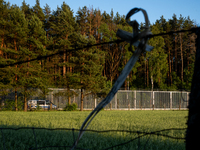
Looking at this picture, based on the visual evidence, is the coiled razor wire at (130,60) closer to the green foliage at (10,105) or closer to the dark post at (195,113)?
the dark post at (195,113)

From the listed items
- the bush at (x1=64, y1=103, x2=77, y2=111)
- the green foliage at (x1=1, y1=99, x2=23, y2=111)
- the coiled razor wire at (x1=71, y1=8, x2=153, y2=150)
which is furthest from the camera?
the bush at (x1=64, y1=103, x2=77, y2=111)

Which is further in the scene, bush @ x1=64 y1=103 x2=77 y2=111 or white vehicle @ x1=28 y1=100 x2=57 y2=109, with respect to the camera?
bush @ x1=64 y1=103 x2=77 y2=111

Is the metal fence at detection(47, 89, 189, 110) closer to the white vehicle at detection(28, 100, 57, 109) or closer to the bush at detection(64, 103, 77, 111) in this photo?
the white vehicle at detection(28, 100, 57, 109)

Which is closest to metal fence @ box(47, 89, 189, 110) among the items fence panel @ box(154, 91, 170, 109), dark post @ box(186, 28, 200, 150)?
fence panel @ box(154, 91, 170, 109)

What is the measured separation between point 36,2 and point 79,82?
23596 millimetres

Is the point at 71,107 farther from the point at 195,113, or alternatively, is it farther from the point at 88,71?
the point at 195,113

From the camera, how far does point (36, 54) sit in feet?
70.8

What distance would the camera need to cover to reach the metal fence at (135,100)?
26.5m

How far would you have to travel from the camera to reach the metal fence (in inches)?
1043

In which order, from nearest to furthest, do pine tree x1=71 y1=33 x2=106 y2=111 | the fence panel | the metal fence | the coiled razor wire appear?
1. the coiled razor wire
2. pine tree x1=71 y1=33 x2=106 y2=111
3. the metal fence
4. the fence panel

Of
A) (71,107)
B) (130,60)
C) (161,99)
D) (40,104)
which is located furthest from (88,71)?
(130,60)

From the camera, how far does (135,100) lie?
29.1m

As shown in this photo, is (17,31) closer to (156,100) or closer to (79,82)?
(79,82)

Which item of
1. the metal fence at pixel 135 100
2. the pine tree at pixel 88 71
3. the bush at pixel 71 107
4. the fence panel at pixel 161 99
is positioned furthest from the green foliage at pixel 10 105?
the fence panel at pixel 161 99
